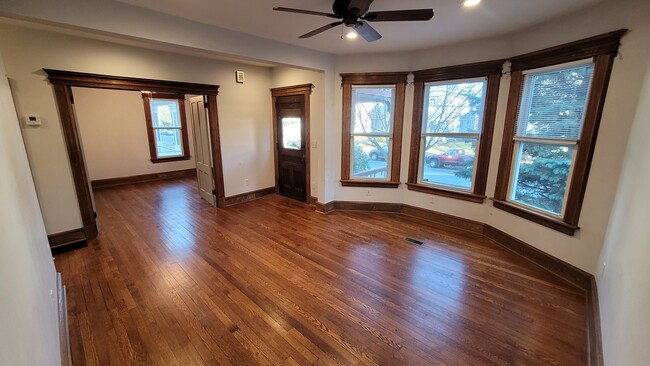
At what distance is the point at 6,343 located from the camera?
802mm

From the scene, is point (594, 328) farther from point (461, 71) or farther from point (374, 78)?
point (374, 78)

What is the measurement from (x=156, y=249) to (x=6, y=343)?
2.86 m

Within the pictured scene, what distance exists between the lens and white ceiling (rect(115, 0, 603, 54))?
2.39 metres

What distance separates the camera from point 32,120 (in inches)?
122

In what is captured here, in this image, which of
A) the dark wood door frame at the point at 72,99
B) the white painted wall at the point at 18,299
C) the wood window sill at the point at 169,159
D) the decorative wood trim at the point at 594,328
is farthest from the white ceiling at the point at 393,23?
the wood window sill at the point at 169,159

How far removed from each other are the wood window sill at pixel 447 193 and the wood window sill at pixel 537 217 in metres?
0.23

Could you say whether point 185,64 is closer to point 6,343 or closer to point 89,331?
point 89,331

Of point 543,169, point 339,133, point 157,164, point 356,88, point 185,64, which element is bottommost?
point 157,164

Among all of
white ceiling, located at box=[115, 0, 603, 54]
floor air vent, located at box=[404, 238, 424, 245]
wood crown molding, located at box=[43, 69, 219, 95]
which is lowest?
floor air vent, located at box=[404, 238, 424, 245]

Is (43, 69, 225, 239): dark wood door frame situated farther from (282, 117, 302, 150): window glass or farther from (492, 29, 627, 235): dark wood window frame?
(492, 29, 627, 235): dark wood window frame

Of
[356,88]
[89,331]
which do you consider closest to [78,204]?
[89,331]

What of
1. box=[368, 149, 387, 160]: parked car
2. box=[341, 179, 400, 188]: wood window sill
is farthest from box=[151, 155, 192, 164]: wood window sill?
box=[368, 149, 387, 160]: parked car

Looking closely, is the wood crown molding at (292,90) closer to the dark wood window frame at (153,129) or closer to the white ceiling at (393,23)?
the white ceiling at (393,23)

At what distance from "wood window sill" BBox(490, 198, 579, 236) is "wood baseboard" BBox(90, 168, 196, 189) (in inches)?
304
